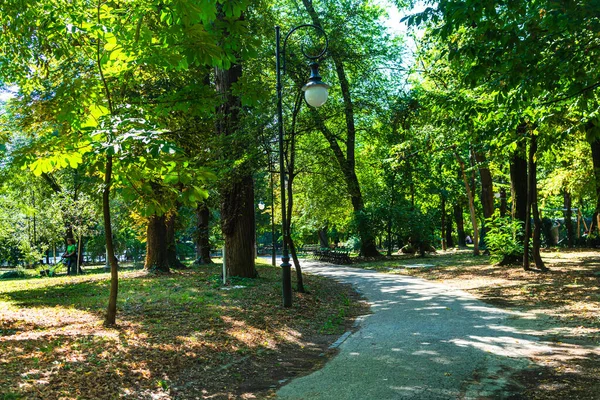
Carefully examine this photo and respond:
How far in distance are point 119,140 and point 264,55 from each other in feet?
25.2

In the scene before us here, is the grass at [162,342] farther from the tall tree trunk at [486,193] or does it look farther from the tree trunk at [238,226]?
the tall tree trunk at [486,193]

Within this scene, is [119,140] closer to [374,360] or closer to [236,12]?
[236,12]

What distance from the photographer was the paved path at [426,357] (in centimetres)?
470

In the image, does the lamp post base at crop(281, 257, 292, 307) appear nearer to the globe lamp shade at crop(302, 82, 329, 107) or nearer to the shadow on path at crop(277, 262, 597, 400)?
the shadow on path at crop(277, 262, 597, 400)

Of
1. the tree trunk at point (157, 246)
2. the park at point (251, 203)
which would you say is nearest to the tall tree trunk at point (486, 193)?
the park at point (251, 203)

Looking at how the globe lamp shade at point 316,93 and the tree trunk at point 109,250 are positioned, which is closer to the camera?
the tree trunk at point 109,250

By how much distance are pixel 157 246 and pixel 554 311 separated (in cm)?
1333

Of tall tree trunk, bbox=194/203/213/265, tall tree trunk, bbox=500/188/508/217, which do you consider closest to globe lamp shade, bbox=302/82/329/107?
tall tree trunk, bbox=194/203/213/265

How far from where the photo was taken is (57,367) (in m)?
4.89

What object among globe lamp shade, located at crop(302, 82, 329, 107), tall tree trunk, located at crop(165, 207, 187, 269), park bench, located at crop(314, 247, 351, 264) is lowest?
park bench, located at crop(314, 247, 351, 264)

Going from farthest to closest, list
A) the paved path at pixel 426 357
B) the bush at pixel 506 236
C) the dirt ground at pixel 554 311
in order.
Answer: the bush at pixel 506 236 → the dirt ground at pixel 554 311 → the paved path at pixel 426 357

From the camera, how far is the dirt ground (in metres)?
4.80

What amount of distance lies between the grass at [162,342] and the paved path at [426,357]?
576 mm

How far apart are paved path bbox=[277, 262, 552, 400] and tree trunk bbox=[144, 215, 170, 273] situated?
9825mm
